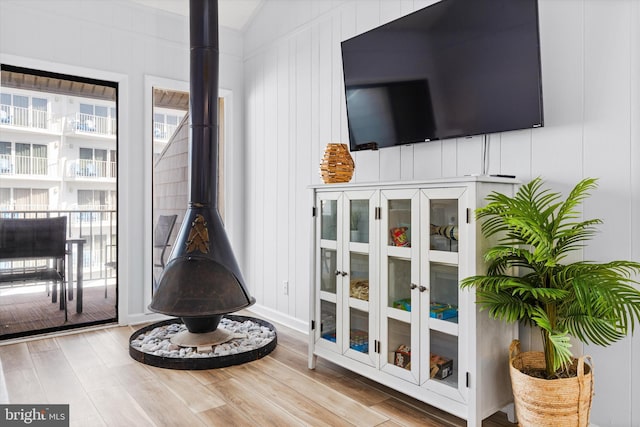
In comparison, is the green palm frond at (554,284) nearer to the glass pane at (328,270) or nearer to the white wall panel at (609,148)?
the white wall panel at (609,148)

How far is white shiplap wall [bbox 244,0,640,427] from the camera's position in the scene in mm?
1863

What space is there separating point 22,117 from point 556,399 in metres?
3.88

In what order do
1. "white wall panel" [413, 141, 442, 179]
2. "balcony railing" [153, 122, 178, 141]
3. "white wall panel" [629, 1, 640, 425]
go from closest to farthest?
1. "white wall panel" [629, 1, 640, 425]
2. "white wall panel" [413, 141, 442, 179]
3. "balcony railing" [153, 122, 178, 141]

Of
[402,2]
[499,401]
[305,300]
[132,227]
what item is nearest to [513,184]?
[499,401]

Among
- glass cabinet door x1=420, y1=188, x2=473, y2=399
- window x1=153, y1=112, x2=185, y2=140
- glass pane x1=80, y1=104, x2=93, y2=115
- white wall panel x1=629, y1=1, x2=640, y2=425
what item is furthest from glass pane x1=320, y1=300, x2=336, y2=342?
glass pane x1=80, y1=104, x2=93, y2=115

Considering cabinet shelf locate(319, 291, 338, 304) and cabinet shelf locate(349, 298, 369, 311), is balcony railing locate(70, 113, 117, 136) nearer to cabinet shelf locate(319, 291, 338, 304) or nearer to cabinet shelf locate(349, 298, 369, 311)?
cabinet shelf locate(319, 291, 338, 304)

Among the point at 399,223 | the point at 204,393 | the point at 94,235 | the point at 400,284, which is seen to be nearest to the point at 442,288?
the point at 400,284

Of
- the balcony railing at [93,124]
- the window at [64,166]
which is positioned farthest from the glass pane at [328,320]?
the balcony railing at [93,124]

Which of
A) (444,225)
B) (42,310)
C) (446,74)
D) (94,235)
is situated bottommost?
(42,310)

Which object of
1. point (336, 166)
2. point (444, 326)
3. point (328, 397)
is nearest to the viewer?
point (444, 326)

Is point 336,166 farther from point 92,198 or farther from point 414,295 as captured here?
point 92,198

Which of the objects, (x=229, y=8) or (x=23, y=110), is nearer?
(x=23, y=110)

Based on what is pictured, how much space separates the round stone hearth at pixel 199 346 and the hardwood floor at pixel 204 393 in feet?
0.18

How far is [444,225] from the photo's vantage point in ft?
6.77
